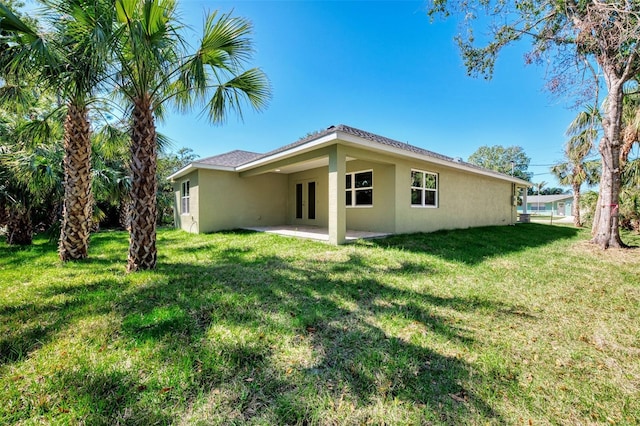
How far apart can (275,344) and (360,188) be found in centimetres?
836

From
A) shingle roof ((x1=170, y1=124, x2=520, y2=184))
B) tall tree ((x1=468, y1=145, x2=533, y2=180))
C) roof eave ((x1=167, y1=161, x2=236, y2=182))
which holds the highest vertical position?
tall tree ((x1=468, y1=145, x2=533, y2=180))

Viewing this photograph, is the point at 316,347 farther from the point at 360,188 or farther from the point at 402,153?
Answer: the point at 360,188

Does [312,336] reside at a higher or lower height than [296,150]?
lower

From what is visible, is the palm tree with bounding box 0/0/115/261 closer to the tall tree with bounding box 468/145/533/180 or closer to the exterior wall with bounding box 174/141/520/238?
the exterior wall with bounding box 174/141/520/238

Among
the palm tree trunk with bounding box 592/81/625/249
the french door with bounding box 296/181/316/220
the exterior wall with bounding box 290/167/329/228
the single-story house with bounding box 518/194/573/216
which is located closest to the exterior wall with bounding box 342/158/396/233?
the exterior wall with bounding box 290/167/329/228

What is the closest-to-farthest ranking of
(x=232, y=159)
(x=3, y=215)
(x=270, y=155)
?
1. (x=3, y=215)
2. (x=270, y=155)
3. (x=232, y=159)

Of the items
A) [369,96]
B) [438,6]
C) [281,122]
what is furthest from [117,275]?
[281,122]

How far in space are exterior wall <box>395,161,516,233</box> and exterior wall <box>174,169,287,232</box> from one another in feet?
21.0

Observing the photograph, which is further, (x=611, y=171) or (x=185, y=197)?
(x=185, y=197)

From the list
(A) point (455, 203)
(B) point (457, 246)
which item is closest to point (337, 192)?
(B) point (457, 246)

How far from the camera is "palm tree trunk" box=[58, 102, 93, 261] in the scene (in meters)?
5.77

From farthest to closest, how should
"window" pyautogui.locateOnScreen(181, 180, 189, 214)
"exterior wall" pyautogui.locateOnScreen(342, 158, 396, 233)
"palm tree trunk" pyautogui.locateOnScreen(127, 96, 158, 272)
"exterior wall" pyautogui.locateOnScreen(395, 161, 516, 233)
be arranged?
"window" pyautogui.locateOnScreen(181, 180, 189, 214)
"exterior wall" pyautogui.locateOnScreen(395, 161, 516, 233)
"exterior wall" pyautogui.locateOnScreen(342, 158, 396, 233)
"palm tree trunk" pyautogui.locateOnScreen(127, 96, 158, 272)

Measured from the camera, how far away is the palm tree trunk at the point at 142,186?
16.1 feet

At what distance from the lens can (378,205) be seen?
9.72 metres
